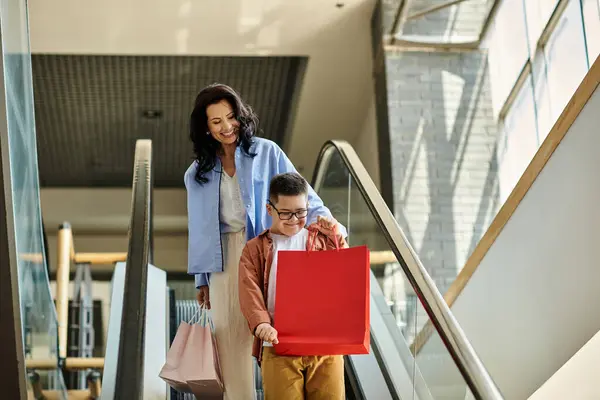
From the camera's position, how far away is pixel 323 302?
336 centimetres

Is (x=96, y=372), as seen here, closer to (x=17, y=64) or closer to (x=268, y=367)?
(x=17, y=64)

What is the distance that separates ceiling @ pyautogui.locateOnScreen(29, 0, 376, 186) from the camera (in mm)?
9141

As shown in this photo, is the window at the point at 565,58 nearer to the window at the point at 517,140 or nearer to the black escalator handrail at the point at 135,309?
the window at the point at 517,140

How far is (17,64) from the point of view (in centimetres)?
404

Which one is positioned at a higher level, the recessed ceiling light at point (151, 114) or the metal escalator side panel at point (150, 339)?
the recessed ceiling light at point (151, 114)

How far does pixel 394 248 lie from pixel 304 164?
370 inches

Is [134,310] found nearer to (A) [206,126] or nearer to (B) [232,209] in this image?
(B) [232,209]

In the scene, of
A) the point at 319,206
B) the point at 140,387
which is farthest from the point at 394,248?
the point at 140,387

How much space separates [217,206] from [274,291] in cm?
43

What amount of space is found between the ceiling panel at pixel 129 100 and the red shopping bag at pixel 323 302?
702cm

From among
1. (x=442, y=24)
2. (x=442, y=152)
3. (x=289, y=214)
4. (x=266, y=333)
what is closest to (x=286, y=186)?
(x=289, y=214)

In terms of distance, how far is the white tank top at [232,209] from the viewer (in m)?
3.68

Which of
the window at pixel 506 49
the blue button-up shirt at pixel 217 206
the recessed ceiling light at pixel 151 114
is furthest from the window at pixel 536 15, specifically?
the recessed ceiling light at pixel 151 114

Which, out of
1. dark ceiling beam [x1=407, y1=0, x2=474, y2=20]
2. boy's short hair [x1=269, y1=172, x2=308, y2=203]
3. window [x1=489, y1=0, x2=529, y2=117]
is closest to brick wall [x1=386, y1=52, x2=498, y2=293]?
window [x1=489, y1=0, x2=529, y2=117]
